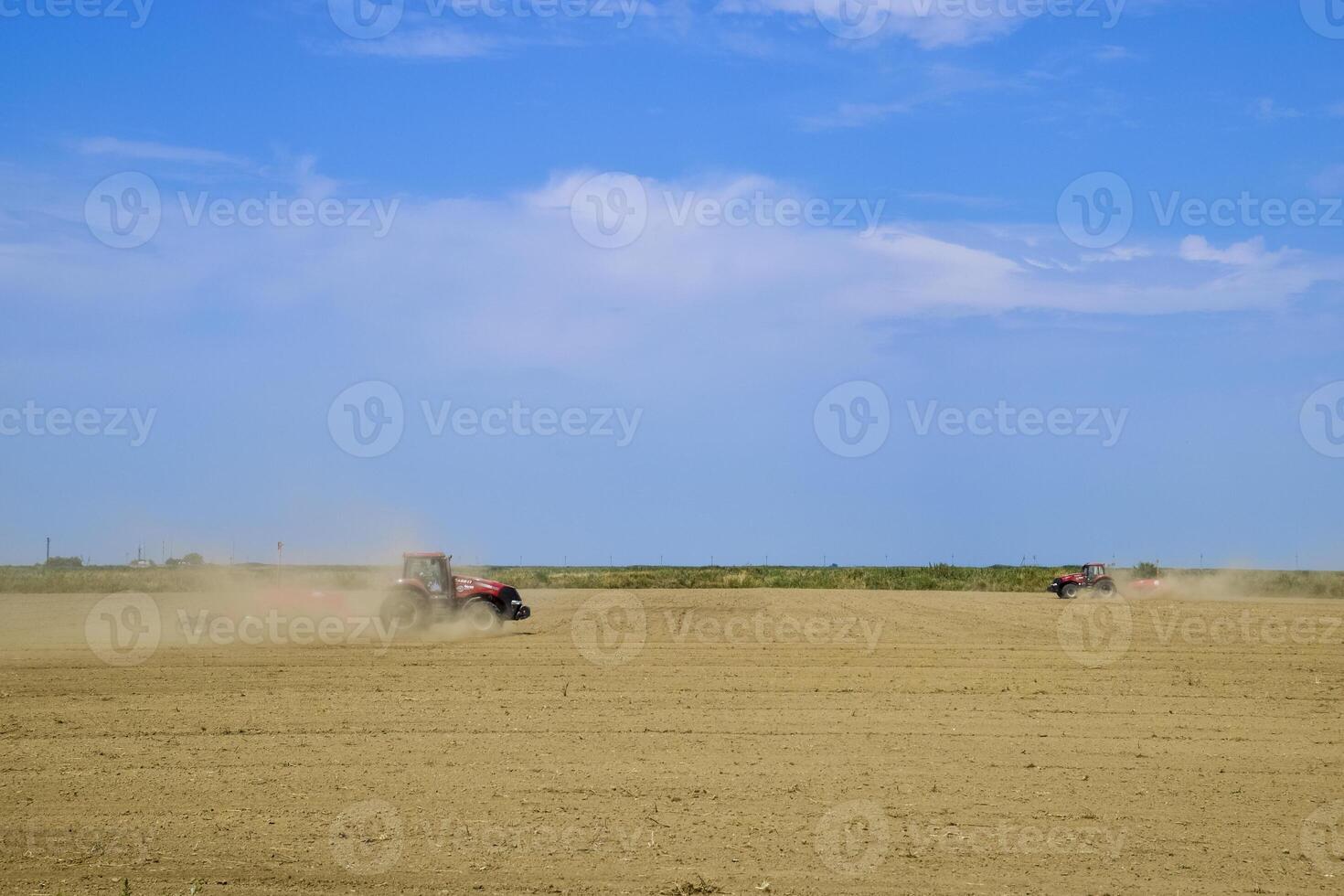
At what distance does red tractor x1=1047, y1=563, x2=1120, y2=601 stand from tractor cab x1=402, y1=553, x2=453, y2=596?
23188 mm

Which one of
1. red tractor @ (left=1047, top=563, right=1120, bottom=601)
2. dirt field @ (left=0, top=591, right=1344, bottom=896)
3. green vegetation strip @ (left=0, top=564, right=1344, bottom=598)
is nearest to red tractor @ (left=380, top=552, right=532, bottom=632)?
dirt field @ (left=0, top=591, right=1344, bottom=896)

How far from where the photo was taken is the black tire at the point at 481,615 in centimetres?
2666

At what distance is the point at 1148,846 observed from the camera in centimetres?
995

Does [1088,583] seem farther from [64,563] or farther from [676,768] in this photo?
[64,563]

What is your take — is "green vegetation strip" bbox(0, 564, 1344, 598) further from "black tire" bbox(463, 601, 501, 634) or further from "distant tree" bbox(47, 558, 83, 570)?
"distant tree" bbox(47, 558, 83, 570)

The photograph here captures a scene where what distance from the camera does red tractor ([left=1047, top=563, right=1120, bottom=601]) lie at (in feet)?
131

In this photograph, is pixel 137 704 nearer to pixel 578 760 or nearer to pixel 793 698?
pixel 578 760

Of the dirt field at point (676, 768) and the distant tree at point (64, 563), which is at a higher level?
the distant tree at point (64, 563)

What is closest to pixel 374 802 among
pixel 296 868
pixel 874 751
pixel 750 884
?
pixel 296 868

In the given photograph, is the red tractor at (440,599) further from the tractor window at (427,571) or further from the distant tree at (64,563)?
the distant tree at (64,563)

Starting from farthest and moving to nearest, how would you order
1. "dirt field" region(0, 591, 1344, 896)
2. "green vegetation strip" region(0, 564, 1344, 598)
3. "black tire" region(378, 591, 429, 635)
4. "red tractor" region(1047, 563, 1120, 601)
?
1. "green vegetation strip" region(0, 564, 1344, 598)
2. "red tractor" region(1047, 563, 1120, 601)
3. "black tire" region(378, 591, 429, 635)
4. "dirt field" region(0, 591, 1344, 896)

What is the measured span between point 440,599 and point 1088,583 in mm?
24811

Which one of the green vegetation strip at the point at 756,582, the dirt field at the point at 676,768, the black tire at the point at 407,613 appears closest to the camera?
the dirt field at the point at 676,768

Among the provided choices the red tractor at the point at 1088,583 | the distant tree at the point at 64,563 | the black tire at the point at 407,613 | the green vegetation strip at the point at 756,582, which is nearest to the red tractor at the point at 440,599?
the black tire at the point at 407,613
